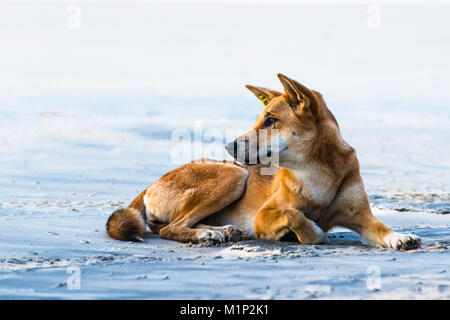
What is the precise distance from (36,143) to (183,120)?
4927 millimetres

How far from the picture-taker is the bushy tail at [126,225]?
6.46 meters

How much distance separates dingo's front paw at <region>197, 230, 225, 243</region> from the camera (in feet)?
20.7

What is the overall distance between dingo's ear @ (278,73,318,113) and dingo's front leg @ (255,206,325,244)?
0.85 m

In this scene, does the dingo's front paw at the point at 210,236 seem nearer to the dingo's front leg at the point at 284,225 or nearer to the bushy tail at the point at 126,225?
the dingo's front leg at the point at 284,225

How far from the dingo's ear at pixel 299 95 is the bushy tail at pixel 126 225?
1770mm

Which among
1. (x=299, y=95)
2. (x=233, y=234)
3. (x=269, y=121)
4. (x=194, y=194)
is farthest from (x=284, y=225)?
(x=194, y=194)

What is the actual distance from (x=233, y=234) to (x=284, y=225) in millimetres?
661

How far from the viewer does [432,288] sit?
4461mm

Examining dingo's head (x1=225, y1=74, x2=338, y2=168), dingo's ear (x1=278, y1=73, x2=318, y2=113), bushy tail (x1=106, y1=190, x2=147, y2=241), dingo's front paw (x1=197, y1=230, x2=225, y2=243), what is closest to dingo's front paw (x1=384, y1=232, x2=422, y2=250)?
dingo's head (x1=225, y1=74, x2=338, y2=168)

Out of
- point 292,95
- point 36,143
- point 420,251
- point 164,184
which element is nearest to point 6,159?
point 36,143

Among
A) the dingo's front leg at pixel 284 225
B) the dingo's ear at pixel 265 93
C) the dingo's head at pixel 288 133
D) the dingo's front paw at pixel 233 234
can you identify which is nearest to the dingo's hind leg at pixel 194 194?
the dingo's front paw at pixel 233 234
